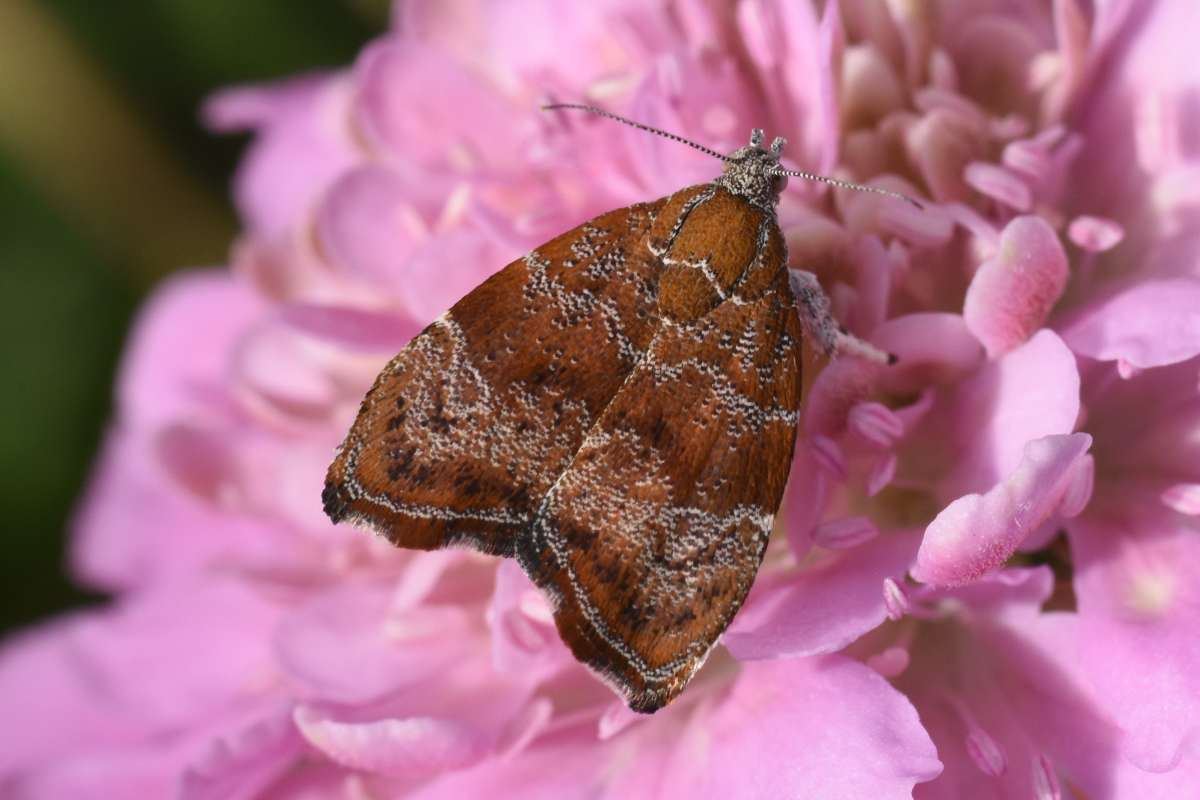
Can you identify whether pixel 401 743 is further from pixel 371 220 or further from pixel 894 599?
pixel 371 220

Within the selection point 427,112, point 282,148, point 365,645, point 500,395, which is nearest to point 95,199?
point 282,148

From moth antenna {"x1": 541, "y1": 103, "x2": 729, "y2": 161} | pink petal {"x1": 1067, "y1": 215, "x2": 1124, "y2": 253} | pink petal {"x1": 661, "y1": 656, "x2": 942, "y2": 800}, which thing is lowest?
pink petal {"x1": 661, "y1": 656, "x2": 942, "y2": 800}

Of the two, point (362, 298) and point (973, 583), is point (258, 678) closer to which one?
point (362, 298)

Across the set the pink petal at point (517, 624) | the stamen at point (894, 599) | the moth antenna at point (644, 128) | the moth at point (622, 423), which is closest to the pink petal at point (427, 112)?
the moth antenna at point (644, 128)

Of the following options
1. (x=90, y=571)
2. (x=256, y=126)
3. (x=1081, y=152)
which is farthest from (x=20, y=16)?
(x=1081, y=152)

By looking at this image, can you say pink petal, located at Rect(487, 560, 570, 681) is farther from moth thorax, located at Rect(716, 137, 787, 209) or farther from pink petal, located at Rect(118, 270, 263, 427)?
pink petal, located at Rect(118, 270, 263, 427)

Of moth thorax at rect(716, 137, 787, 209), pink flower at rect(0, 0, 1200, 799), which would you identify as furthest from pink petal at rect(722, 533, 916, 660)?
moth thorax at rect(716, 137, 787, 209)

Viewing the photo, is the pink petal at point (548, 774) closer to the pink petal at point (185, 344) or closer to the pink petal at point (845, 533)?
the pink petal at point (845, 533)
